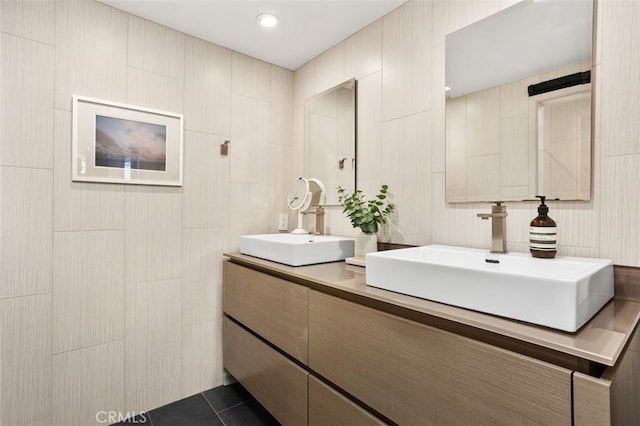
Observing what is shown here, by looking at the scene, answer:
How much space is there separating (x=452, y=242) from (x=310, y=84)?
4.96ft

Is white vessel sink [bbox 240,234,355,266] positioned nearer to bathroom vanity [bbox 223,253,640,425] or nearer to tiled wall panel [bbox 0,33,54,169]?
bathroom vanity [bbox 223,253,640,425]

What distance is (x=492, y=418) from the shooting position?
769 millimetres

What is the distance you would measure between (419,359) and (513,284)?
342 millimetres

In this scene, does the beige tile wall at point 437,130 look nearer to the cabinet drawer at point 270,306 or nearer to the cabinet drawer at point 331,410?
the cabinet drawer at point 270,306

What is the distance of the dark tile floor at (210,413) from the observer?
1731 mm

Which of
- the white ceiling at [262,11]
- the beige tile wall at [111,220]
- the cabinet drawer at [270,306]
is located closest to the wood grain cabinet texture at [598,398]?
the cabinet drawer at [270,306]

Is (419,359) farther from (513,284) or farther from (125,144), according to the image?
(125,144)

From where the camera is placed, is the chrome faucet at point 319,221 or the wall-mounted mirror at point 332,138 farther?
the chrome faucet at point 319,221

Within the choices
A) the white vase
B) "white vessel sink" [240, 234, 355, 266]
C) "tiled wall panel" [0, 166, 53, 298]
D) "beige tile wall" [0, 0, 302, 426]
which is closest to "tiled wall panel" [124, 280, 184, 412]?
"beige tile wall" [0, 0, 302, 426]

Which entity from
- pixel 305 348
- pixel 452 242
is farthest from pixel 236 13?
pixel 305 348

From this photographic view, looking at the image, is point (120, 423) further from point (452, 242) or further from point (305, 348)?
point (452, 242)

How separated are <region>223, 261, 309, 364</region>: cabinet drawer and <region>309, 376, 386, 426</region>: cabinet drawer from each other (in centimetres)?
14

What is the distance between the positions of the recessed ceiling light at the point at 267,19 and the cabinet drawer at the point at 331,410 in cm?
186

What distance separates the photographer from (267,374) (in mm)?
1617
